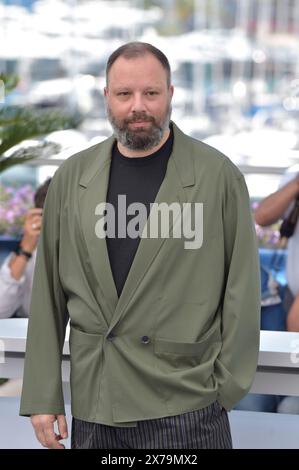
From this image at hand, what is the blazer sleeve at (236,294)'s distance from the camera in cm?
221

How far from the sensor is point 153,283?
2176mm

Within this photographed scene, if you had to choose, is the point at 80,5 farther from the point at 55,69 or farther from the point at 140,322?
the point at 140,322

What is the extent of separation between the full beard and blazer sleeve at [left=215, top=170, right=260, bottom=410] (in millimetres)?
210

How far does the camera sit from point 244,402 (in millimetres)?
3771

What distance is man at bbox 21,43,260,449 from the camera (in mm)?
2182

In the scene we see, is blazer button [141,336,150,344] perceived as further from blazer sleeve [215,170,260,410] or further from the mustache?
the mustache

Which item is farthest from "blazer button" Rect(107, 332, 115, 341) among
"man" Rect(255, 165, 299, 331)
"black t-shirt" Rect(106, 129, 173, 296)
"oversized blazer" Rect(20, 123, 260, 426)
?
"man" Rect(255, 165, 299, 331)

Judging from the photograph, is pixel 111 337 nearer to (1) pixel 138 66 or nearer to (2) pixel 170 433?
(2) pixel 170 433

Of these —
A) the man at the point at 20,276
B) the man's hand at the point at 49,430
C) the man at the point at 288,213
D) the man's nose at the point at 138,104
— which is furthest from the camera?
the man at the point at 20,276

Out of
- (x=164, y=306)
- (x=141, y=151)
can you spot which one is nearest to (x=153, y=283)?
(x=164, y=306)

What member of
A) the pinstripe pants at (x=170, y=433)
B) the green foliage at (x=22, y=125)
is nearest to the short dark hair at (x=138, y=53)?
the pinstripe pants at (x=170, y=433)

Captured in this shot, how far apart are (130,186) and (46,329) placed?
420mm

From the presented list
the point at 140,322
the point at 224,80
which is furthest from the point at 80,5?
the point at 140,322

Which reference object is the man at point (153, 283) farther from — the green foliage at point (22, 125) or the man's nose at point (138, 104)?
the green foliage at point (22, 125)
